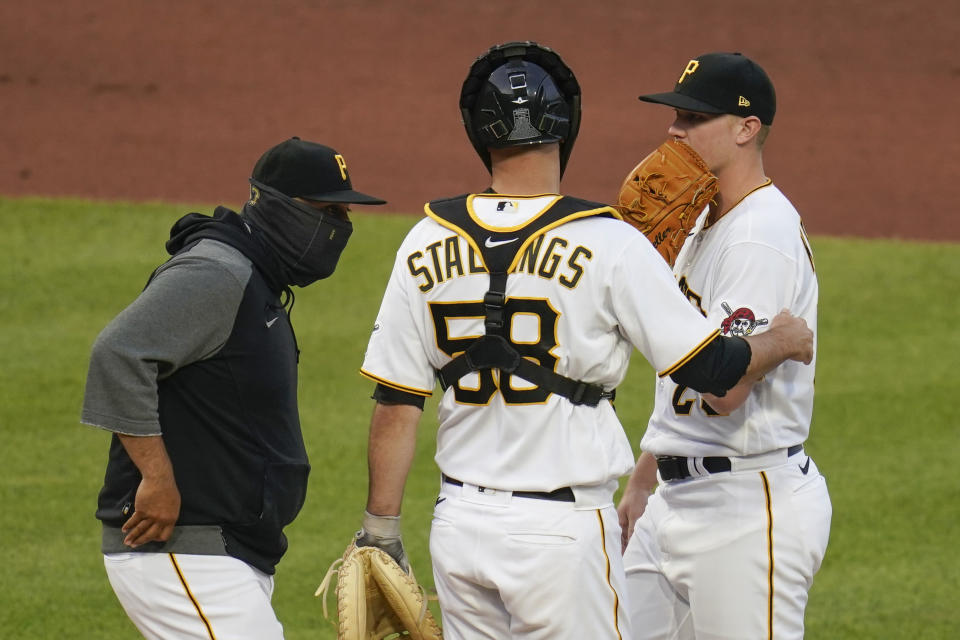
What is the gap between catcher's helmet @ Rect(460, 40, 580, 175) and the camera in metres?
3.28

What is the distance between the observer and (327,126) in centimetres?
1469

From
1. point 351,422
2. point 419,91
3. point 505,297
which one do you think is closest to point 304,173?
point 505,297

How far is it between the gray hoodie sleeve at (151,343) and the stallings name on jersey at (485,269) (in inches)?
20.1

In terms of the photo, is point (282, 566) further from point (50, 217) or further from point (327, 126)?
point (327, 126)

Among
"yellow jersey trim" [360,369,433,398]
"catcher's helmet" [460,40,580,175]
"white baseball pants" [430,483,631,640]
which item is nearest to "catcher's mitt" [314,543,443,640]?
"white baseball pants" [430,483,631,640]

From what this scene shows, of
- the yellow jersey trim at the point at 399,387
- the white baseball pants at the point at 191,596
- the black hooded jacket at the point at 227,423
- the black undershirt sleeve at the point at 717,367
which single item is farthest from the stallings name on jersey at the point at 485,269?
the white baseball pants at the point at 191,596

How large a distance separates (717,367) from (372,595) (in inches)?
41.6

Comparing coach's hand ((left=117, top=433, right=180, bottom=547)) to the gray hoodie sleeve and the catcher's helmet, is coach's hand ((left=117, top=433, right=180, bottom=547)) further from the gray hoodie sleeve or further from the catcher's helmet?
the catcher's helmet

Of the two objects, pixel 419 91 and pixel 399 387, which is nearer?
pixel 399 387

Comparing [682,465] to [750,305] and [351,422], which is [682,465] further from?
[351,422]

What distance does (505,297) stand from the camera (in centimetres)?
321

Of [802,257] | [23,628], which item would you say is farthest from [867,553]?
[23,628]

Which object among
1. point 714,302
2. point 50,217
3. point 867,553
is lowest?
point 867,553

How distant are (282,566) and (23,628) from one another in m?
1.27
